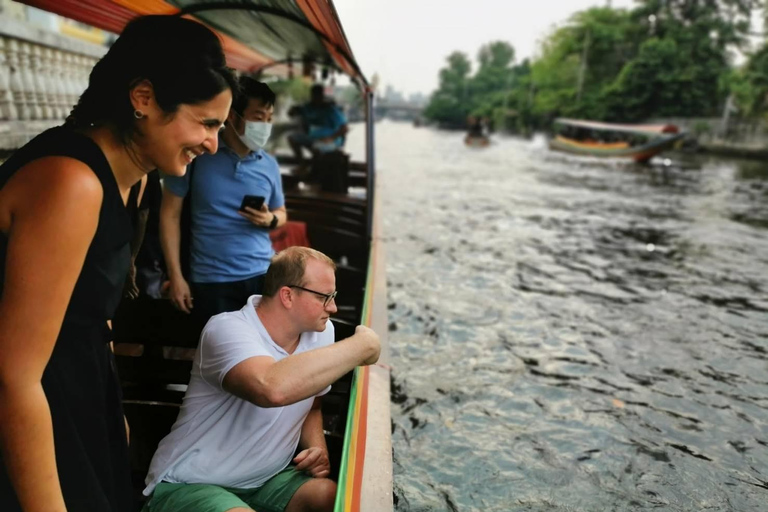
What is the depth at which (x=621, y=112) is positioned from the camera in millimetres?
45250

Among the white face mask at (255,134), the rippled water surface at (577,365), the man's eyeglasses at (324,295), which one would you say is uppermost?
the white face mask at (255,134)

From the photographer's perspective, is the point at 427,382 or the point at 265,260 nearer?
the point at 265,260

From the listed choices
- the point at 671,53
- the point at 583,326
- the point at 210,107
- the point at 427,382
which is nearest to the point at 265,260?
the point at 210,107

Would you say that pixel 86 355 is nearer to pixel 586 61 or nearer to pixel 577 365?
pixel 577 365

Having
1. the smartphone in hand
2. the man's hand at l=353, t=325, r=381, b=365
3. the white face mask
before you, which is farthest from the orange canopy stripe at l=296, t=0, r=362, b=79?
the man's hand at l=353, t=325, r=381, b=365

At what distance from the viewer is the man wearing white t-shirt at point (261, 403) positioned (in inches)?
65.8

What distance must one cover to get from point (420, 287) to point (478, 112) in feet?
278

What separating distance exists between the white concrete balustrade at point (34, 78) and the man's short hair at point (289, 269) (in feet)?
12.6

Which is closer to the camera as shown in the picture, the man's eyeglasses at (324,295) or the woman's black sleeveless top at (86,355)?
the woman's black sleeveless top at (86,355)

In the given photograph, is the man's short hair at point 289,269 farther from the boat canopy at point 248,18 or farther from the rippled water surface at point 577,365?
the rippled water surface at point 577,365

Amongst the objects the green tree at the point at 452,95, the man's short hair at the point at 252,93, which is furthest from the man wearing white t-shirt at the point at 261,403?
the green tree at the point at 452,95

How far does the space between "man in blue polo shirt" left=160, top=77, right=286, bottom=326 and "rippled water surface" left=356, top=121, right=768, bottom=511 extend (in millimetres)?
1850

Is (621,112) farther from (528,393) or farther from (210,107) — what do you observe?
(210,107)

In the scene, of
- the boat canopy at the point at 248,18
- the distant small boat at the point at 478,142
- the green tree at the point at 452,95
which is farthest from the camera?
the green tree at the point at 452,95
